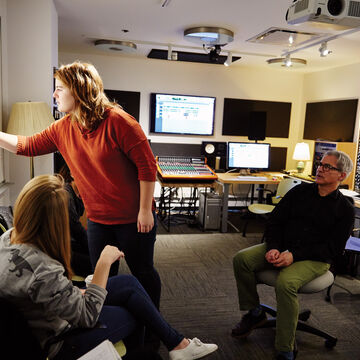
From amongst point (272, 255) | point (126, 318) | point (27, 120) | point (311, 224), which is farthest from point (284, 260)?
point (27, 120)

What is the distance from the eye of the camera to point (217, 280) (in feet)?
11.2

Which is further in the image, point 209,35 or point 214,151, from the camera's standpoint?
point 214,151

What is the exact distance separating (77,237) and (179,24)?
8.41 feet

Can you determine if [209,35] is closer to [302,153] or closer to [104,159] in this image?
[302,153]

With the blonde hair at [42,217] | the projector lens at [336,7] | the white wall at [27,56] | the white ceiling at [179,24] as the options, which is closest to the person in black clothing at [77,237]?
the white wall at [27,56]

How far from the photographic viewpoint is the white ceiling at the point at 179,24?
3309 mm

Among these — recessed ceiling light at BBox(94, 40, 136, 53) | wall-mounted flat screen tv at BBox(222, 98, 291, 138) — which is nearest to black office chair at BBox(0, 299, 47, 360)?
recessed ceiling light at BBox(94, 40, 136, 53)

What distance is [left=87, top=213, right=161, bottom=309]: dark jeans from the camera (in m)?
1.97

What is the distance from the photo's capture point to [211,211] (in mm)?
4898

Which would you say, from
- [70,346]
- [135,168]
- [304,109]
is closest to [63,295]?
[70,346]

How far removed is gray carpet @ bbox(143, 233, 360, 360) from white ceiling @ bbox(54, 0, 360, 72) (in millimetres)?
2178

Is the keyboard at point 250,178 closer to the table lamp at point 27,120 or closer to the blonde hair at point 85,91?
the table lamp at point 27,120

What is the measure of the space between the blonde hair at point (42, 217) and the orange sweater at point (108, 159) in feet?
1.75

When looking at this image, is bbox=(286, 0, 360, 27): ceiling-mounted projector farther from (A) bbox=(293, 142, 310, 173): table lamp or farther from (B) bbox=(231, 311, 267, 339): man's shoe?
(A) bbox=(293, 142, 310, 173): table lamp
